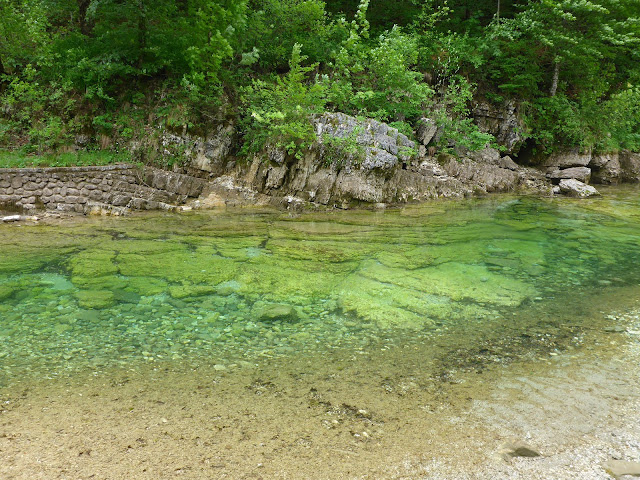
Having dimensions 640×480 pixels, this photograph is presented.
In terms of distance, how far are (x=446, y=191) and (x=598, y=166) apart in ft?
32.9

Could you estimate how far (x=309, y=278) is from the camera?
6.25 meters

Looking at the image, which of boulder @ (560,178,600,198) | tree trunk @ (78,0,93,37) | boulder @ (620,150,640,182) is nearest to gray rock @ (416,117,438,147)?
boulder @ (560,178,600,198)

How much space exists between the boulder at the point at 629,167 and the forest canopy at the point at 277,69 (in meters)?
2.21

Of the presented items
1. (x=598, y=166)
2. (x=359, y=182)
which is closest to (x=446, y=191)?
(x=359, y=182)

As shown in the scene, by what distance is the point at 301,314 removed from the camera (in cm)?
502

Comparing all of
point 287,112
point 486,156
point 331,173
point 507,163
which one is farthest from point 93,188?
point 507,163

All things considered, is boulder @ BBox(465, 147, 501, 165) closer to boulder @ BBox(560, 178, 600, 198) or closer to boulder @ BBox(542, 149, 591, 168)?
boulder @ BBox(560, 178, 600, 198)

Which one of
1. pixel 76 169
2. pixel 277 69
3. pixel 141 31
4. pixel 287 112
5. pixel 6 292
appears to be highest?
pixel 141 31

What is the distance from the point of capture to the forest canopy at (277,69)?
1259cm

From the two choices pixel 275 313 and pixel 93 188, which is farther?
pixel 93 188

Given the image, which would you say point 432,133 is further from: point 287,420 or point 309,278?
point 287,420

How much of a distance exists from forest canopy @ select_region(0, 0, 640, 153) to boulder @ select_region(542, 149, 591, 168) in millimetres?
429

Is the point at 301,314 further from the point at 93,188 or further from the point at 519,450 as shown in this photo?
the point at 93,188

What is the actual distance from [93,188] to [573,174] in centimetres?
1831
